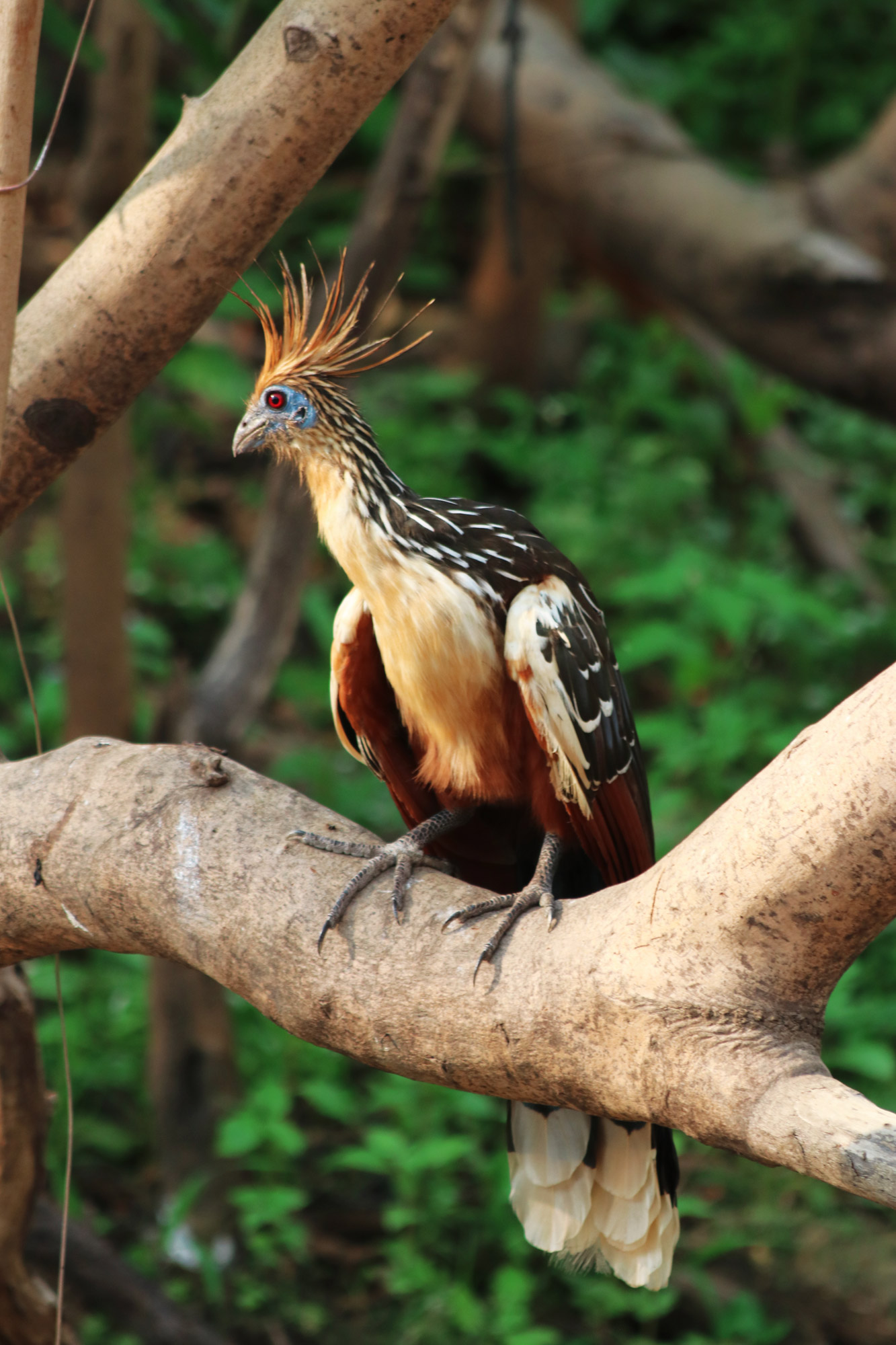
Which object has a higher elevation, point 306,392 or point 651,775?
point 306,392

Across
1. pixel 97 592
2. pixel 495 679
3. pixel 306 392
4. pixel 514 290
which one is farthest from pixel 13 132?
pixel 514 290

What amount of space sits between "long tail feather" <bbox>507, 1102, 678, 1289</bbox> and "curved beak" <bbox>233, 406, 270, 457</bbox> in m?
1.38

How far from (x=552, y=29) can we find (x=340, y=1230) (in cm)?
514

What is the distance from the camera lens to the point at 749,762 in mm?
4793

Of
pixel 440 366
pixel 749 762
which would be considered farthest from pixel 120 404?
pixel 440 366

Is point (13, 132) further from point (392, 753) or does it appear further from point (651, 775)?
point (651, 775)

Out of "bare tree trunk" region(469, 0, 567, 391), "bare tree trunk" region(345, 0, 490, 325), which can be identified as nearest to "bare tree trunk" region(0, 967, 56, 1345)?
"bare tree trunk" region(345, 0, 490, 325)

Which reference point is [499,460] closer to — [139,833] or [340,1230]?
[340,1230]

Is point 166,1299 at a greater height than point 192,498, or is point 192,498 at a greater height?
point 192,498

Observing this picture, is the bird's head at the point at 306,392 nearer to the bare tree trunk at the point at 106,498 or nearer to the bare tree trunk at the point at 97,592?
the bare tree trunk at the point at 106,498

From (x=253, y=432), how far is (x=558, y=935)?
1086 millimetres

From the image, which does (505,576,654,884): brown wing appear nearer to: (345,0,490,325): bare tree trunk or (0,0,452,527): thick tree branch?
(0,0,452,527): thick tree branch

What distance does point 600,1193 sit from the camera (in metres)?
2.29

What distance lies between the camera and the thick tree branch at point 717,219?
4527 millimetres
